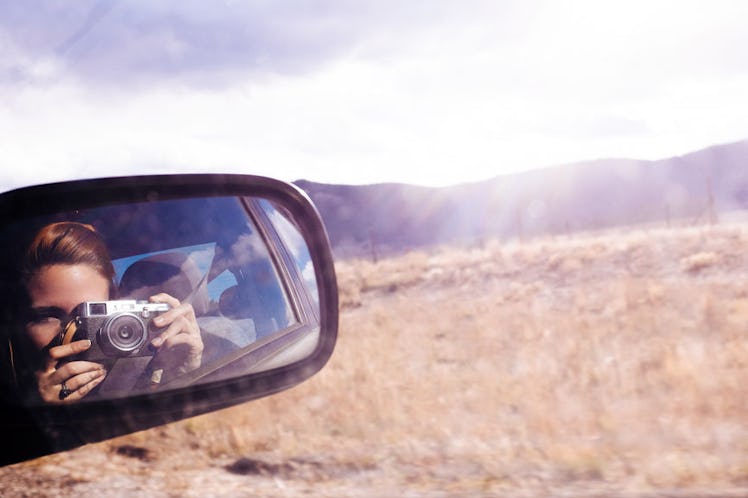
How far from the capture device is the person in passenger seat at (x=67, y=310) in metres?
2.14

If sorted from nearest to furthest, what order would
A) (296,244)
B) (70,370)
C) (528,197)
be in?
(70,370), (296,244), (528,197)

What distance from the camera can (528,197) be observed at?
129 meters

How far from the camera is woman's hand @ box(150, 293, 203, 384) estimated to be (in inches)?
94.9

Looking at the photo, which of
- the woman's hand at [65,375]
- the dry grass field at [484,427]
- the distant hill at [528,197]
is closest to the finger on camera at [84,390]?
the woman's hand at [65,375]

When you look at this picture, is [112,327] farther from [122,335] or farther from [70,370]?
[70,370]

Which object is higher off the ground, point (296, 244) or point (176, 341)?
point (296, 244)

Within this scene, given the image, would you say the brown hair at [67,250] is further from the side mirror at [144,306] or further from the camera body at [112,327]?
the camera body at [112,327]

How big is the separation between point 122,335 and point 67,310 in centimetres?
23

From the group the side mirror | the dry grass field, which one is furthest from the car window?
the dry grass field

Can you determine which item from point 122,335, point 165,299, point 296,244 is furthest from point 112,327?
point 296,244

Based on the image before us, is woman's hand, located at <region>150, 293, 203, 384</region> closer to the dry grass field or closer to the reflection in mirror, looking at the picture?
the reflection in mirror

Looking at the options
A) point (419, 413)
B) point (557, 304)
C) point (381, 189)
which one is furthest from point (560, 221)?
point (419, 413)

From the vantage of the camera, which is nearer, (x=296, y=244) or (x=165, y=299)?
(x=165, y=299)

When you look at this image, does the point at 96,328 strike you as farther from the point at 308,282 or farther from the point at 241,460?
the point at 241,460
